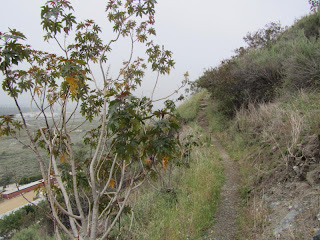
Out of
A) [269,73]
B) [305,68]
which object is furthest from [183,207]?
[269,73]

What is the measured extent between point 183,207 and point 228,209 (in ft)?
2.87

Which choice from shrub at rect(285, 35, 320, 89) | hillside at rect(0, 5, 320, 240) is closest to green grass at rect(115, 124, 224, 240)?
hillside at rect(0, 5, 320, 240)

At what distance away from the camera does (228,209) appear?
3.88 m

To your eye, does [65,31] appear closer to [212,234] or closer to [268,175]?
[212,234]

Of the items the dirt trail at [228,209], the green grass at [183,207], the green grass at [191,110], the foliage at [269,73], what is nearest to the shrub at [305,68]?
→ the foliage at [269,73]

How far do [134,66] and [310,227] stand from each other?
351 centimetres

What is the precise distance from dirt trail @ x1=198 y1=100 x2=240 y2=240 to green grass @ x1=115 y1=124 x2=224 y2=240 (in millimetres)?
119

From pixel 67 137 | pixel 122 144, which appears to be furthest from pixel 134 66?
pixel 122 144

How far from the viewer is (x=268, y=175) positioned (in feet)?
12.9

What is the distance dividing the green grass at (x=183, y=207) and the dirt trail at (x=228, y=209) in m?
0.12

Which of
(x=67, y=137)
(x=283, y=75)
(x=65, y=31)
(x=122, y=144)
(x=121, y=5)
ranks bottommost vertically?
(x=283, y=75)

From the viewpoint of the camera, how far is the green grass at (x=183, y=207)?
3336 millimetres

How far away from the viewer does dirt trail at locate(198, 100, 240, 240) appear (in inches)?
127

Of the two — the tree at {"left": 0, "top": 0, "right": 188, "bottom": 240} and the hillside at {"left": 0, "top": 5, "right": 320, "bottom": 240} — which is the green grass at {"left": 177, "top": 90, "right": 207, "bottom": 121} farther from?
the tree at {"left": 0, "top": 0, "right": 188, "bottom": 240}
